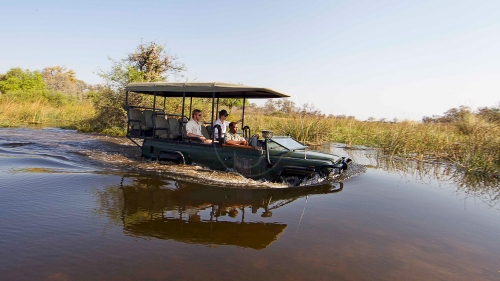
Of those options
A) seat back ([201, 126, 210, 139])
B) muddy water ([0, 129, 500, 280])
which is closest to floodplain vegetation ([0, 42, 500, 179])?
muddy water ([0, 129, 500, 280])

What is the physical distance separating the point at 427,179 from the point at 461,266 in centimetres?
563

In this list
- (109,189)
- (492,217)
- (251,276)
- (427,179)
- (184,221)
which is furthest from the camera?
(427,179)

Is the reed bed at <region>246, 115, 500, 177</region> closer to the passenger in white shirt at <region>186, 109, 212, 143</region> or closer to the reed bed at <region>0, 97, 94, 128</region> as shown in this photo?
the passenger in white shirt at <region>186, 109, 212, 143</region>

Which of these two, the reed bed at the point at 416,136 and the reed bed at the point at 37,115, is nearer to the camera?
the reed bed at the point at 416,136

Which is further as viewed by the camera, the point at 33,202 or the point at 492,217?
the point at 492,217

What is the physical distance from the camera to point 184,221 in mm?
4805

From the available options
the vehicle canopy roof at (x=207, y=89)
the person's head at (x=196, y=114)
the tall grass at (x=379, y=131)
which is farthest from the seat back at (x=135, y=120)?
the tall grass at (x=379, y=131)

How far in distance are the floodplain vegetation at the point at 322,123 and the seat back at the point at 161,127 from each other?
587cm

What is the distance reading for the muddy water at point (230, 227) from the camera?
350 centimetres

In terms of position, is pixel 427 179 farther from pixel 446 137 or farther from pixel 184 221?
A: pixel 184 221

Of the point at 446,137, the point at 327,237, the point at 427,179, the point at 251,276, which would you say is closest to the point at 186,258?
the point at 251,276

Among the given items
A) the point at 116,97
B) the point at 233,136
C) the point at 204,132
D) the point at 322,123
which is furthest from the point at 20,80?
the point at 233,136

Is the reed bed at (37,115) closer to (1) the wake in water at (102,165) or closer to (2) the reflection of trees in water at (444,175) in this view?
(1) the wake in water at (102,165)

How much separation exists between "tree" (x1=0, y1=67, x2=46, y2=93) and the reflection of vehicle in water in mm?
38038
